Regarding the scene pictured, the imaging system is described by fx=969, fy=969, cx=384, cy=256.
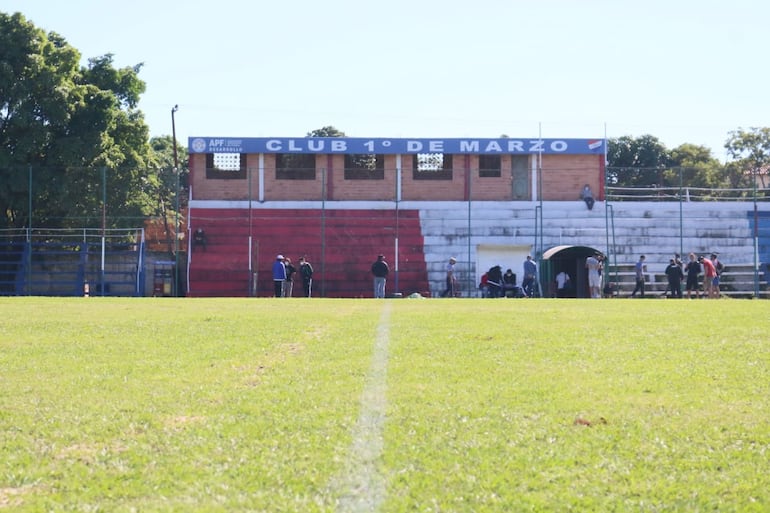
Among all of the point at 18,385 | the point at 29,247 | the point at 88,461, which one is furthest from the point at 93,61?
the point at 88,461

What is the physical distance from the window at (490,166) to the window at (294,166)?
7752 millimetres

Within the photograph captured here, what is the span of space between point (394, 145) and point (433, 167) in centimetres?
208

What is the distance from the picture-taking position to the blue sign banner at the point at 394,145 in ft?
144

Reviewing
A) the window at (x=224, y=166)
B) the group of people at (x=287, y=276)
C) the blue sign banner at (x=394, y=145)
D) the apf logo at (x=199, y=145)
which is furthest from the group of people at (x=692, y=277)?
the apf logo at (x=199, y=145)

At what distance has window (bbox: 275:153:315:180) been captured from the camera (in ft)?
144

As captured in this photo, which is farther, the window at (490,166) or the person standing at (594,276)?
the window at (490,166)

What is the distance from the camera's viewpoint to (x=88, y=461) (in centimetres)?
543

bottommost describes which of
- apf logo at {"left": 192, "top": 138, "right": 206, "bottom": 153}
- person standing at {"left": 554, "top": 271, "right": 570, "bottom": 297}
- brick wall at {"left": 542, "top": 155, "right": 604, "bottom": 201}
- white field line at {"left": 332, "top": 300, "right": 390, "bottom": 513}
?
white field line at {"left": 332, "top": 300, "right": 390, "bottom": 513}

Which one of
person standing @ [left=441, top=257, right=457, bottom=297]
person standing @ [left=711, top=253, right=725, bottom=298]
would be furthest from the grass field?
person standing @ [left=711, top=253, right=725, bottom=298]

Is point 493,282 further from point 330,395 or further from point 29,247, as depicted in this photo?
point 330,395

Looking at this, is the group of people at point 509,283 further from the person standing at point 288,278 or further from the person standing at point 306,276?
the person standing at point 288,278

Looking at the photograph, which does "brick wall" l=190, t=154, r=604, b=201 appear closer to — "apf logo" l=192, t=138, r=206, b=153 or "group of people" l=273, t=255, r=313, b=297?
"apf logo" l=192, t=138, r=206, b=153

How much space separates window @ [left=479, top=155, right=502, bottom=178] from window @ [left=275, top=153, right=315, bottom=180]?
7.75m

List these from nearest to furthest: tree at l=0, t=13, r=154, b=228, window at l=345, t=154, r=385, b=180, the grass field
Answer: the grass field, tree at l=0, t=13, r=154, b=228, window at l=345, t=154, r=385, b=180
